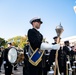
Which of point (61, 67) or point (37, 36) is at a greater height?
point (37, 36)

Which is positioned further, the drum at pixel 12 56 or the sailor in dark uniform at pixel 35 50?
the drum at pixel 12 56

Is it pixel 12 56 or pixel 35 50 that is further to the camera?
pixel 12 56

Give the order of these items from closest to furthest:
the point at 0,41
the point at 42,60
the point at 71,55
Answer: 1. the point at 42,60
2. the point at 71,55
3. the point at 0,41

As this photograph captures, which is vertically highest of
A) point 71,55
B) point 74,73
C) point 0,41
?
point 0,41

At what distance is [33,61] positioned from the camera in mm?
4848

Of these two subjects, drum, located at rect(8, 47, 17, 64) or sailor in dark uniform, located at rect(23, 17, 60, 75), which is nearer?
sailor in dark uniform, located at rect(23, 17, 60, 75)

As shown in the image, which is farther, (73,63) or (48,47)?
(73,63)

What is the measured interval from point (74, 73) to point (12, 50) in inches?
120

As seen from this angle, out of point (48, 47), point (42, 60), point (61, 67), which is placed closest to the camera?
point (48, 47)

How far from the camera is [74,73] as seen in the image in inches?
397

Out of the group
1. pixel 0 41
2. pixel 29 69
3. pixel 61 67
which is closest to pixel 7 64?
pixel 61 67

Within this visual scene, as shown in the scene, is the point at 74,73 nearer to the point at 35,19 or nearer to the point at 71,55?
the point at 71,55

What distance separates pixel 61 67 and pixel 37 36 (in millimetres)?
5205

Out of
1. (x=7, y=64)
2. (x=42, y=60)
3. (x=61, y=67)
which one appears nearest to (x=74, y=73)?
(x=61, y=67)
